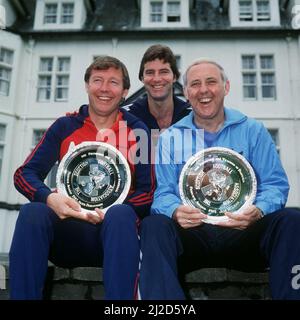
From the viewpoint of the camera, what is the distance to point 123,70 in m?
1.18

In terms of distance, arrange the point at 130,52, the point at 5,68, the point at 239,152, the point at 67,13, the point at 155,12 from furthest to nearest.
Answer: the point at 155,12 → the point at 130,52 → the point at 67,13 → the point at 5,68 → the point at 239,152

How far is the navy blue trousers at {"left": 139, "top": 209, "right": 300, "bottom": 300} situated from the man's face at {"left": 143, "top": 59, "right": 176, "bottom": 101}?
0.75 meters

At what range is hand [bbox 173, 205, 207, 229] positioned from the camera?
3.07ft

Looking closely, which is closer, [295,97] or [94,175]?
[94,175]

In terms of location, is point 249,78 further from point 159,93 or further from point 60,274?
point 60,274

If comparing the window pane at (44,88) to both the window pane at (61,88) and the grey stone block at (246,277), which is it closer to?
the window pane at (61,88)

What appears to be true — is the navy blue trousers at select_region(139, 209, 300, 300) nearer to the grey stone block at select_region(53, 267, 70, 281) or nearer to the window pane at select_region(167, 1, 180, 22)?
the grey stone block at select_region(53, 267, 70, 281)

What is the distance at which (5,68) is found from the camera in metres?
1.36

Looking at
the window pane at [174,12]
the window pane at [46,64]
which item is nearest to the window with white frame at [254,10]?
the window pane at [174,12]

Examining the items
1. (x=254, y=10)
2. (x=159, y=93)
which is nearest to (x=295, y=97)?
(x=254, y=10)

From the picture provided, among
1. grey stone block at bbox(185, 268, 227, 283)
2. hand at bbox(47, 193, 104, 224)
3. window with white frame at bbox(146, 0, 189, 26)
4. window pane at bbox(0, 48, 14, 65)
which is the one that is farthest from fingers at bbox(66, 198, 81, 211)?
window with white frame at bbox(146, 0, 189, 26)

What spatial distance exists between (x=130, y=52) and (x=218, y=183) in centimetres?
88

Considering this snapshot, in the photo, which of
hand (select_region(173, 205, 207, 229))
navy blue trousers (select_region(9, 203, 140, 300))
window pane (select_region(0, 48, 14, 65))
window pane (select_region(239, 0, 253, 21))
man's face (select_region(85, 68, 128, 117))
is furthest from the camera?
window pane (select_region(239, 0, 253, 21))

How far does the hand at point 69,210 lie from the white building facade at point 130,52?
33 cm
